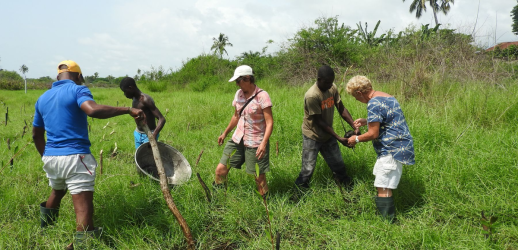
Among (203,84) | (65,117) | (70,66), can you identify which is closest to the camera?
(65,117)

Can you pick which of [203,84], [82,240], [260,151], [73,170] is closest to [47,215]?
[82,240]

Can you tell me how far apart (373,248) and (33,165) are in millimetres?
4520

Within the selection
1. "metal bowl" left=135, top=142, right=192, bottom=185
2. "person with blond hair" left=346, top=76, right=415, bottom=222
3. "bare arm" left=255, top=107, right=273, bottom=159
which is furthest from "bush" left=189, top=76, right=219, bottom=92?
"person with blond hair" left=346, top=76, right=415, bottom=222

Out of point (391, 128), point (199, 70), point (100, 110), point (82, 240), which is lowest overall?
point (82, 240)

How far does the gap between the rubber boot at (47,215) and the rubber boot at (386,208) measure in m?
2.93

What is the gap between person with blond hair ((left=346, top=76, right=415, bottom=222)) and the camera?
2857mm

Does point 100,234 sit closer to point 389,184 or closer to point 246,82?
point 246,82

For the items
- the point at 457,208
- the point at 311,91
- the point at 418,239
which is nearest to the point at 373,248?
the point at 418,239

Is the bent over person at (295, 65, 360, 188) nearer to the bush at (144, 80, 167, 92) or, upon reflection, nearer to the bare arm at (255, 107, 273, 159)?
the bare arm at (255, 107, 273, 159)

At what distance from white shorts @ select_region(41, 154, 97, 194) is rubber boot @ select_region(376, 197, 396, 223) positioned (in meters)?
2.46

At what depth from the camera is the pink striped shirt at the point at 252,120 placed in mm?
3254

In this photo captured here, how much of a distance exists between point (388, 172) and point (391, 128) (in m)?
0.38

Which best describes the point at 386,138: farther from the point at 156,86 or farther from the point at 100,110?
the point at 156,86

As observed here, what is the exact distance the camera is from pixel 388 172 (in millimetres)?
2883
